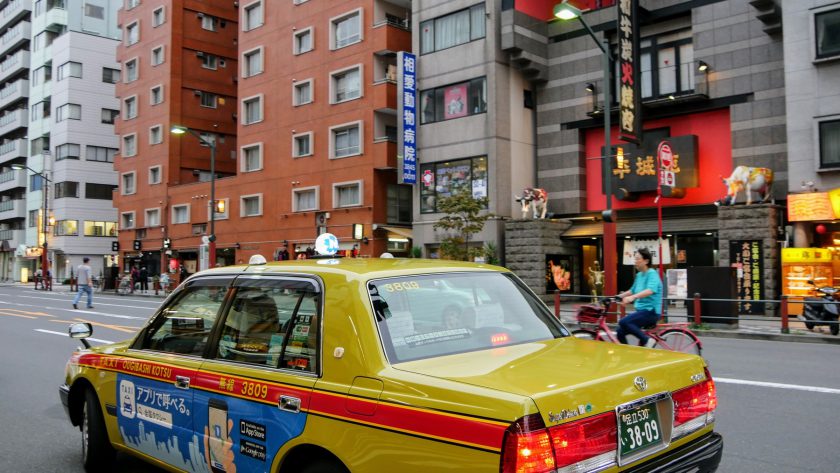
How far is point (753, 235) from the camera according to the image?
827 inches

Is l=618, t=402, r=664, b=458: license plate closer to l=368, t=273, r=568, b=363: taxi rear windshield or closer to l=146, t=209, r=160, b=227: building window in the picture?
l=368, t=273, r=568, b=363: taxi rear windshield

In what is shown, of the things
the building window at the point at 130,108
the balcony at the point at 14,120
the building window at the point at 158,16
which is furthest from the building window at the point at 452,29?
the balcony at the point at 14,120

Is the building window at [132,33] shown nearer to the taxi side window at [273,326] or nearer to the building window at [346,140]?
the building window at [346,140]

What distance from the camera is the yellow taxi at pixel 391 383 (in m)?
2.76

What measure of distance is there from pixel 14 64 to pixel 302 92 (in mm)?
50607

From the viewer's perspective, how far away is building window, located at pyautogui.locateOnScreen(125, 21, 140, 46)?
165ft

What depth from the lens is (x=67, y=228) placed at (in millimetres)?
58781

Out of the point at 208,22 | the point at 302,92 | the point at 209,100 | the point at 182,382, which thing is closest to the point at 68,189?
the point at 209,100

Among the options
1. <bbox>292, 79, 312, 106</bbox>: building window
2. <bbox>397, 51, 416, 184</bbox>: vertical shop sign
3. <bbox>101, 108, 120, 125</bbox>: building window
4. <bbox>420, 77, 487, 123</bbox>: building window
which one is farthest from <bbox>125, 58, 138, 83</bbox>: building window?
<bbox>420, 77, 487, 123</bbox>: building window

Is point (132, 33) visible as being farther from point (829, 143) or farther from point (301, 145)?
point (829, 143)

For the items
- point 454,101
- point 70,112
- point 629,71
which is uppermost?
point 70,112

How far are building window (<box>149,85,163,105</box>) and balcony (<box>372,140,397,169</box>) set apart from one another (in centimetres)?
2255

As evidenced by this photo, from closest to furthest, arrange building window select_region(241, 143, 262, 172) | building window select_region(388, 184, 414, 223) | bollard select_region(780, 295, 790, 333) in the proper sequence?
bollard select_region(780, 295, 790, 333) → building window select_region(388, 184, 414, 223) → building window select_region(241, 143, 262, 172)

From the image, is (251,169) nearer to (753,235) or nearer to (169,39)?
(169,39)
